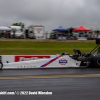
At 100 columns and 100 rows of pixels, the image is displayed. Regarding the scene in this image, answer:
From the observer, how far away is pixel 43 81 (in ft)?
23.7

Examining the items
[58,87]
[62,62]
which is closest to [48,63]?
[62,62]

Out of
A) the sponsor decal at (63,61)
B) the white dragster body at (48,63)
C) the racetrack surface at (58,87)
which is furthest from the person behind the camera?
the sponsor decal at (63,61)

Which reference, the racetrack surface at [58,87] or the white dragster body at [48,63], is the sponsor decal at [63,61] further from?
the racetrack surface at [58,87]

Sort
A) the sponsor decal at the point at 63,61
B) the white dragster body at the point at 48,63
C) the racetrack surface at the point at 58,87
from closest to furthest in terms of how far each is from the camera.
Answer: the racetrack surface at the point at 58,87, the white dragster body at the point at 48,63, the sponsor decal at the point at 63,61

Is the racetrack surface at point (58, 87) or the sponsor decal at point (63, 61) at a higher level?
the sponsor decal at point (63, 61)

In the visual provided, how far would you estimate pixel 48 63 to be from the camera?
980 centimetres

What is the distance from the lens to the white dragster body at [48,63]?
9523 mm

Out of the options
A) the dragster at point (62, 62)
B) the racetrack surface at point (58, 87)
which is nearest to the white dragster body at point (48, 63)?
the dragster at point (62, 62)

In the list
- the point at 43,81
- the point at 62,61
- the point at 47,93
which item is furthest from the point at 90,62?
the point at 47,93

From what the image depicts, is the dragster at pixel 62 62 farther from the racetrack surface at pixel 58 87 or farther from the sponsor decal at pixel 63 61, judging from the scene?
the racetrack surface at pixel 58 87

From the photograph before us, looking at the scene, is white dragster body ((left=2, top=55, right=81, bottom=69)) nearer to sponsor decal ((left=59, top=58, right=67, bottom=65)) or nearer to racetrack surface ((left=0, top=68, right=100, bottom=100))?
sponsor decal ((left=59, top=58, right=67, bottom=65))

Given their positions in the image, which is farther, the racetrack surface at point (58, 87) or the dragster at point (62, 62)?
the dragster at point (62, 62)

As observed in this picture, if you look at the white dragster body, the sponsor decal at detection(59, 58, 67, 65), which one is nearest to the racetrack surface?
the white dragster body

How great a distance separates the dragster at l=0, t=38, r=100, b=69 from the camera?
9.55 m
